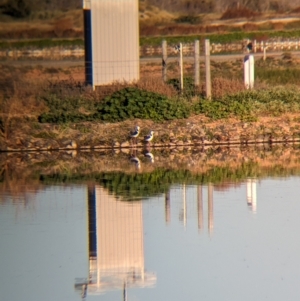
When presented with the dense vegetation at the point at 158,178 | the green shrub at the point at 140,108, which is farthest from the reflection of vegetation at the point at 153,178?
the green shrub at the point at 140,108

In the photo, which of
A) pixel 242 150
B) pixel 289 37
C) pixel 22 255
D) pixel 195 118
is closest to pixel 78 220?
pixel 22 255

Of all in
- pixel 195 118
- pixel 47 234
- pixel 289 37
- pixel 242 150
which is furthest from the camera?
pixel 289 37

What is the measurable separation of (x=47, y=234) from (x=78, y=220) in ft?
3.93

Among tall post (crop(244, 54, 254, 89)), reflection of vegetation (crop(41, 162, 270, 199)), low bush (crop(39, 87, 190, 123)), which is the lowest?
reflection of vegetation (crop(41, 162, 270, 199))

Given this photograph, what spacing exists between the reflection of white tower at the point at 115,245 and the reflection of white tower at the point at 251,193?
1.87m

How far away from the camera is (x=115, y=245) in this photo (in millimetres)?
15188

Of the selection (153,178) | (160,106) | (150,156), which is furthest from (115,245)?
(160,106)

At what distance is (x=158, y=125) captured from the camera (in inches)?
1105

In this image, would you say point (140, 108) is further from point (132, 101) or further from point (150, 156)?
point (150, 156)

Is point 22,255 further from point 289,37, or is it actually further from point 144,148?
point 289,37

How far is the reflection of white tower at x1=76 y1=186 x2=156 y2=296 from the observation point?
1295 cm

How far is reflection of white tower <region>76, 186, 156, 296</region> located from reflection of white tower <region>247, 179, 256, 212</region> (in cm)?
187

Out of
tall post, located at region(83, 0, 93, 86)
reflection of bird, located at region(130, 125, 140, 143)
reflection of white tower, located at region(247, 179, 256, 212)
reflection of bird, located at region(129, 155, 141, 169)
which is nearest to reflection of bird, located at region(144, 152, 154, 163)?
reflection of bird, located at region(129, 155, 141, 169)

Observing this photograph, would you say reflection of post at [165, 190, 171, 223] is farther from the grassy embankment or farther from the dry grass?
the dry grass
